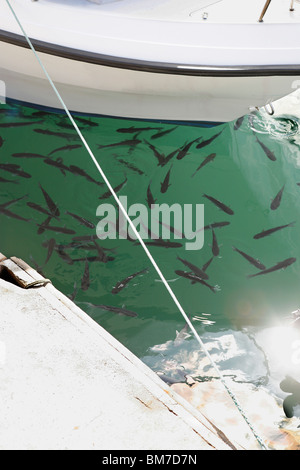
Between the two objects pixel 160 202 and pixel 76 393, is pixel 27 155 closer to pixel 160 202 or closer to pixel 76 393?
pixel 160 202

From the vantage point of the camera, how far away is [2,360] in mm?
2082

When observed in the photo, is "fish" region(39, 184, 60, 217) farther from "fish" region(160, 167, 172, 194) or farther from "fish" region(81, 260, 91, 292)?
"fish" region(160, 167, 172, 194)

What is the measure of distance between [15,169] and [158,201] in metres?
0.99

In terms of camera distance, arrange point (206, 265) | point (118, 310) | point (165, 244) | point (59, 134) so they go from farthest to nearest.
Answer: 1. point (59, 134)
2. point (165, 244)
3. point (206, 265)
4. point (118, 310)

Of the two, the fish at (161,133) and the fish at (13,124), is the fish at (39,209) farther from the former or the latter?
the fish at (161,133)

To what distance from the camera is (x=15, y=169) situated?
3852mm

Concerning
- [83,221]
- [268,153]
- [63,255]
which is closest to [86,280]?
[63,255]

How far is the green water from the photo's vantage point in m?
3.10

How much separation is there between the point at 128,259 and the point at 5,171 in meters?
1.13

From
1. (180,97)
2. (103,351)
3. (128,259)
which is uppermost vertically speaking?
(180,97)

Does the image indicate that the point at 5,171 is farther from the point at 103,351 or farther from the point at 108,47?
the point at 103,351

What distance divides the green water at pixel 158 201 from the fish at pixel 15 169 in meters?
0.03

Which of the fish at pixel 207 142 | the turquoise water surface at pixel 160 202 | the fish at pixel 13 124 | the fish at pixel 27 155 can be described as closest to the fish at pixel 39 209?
the turquoise water surface at pixel 160 202

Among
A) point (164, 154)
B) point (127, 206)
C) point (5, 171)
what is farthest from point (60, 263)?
point (164, 154)
